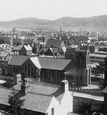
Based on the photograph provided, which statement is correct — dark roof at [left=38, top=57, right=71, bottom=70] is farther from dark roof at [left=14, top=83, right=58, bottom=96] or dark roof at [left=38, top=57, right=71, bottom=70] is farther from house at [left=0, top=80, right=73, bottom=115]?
house at [left=0, top=80, right=73, bottom=115]

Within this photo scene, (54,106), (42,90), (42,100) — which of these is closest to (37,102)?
(42,100)

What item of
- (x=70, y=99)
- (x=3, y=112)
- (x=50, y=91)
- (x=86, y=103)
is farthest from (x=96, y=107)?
(x=3, y=112)

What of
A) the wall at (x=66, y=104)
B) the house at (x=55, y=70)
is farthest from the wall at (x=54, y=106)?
the house at (x=55, y=70)

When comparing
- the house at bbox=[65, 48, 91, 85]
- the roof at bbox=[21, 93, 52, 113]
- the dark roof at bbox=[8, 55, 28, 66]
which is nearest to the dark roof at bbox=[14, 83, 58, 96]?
the roof at bbox=[21, 93, 52, 113]

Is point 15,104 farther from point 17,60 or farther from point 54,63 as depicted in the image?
point 17,60

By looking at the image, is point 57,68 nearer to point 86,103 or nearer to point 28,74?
point 28,74

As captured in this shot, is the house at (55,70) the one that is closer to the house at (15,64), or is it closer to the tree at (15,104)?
the house at (15,64)
